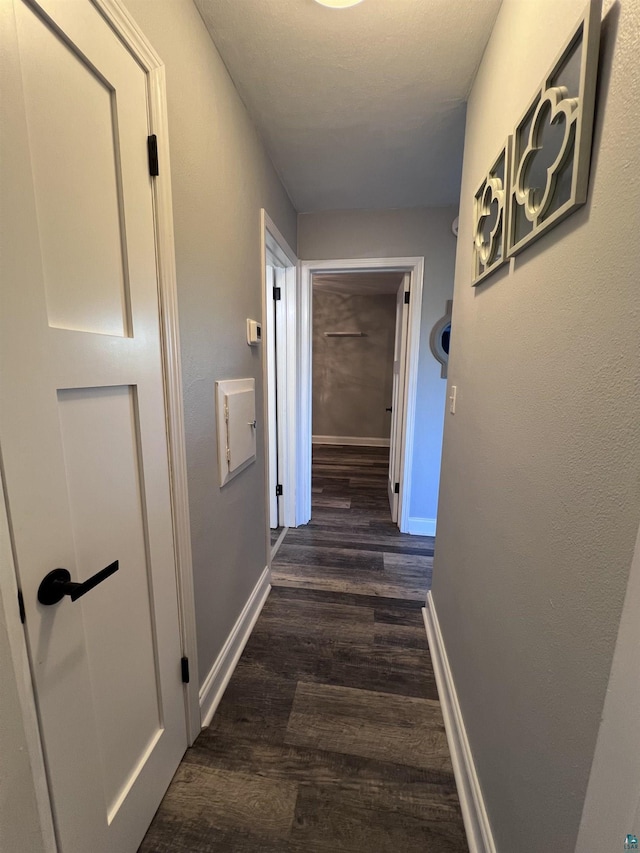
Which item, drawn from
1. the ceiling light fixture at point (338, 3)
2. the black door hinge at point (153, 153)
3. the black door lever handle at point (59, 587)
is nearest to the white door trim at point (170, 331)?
the black door hinge at point (153, 153)

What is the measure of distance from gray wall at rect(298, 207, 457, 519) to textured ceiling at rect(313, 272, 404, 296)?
1513 millimetres

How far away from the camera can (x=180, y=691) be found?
1187 millimetres

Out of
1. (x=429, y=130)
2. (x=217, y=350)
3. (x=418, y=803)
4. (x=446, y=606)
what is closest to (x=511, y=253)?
(x=217, y=350)

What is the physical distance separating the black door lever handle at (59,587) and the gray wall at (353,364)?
5.18m

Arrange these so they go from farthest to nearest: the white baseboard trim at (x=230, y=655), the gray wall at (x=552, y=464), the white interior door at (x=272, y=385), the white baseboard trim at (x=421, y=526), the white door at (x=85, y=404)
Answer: the white baseboard trim at (x=421, y=526), the white interior door at (x=272, y=385), the white baseboard trim at (x=230, y=655), the white door at (x=85, y=404), the gray wall at (x=552, y=464)

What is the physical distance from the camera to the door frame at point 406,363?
2.60 m

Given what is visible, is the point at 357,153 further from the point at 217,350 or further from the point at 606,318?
the point at 606,318

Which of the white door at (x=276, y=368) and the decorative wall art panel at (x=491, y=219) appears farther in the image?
the white door at (x=276, y=368)

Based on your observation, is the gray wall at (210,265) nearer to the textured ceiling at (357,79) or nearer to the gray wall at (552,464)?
the textured ceiling at (357,79)

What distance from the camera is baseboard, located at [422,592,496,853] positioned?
0.96 m

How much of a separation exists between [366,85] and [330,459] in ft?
13.6

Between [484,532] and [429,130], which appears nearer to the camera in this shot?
[484,532]

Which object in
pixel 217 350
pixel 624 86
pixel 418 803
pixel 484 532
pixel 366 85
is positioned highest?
pixel 366 85

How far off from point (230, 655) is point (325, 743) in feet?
1.73
